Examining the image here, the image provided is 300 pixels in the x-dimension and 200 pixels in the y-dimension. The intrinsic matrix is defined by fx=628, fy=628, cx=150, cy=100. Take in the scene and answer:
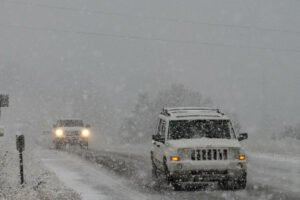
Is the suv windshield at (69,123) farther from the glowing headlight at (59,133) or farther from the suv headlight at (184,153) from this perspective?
the suv headlight at (184,153)

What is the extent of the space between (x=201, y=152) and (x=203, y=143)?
257 millimetres

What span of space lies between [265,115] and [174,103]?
104m

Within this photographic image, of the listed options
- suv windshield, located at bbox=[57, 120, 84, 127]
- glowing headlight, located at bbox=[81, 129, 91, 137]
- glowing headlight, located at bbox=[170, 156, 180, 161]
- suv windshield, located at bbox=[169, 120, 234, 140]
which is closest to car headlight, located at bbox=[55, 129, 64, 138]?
suv windshield, located at bbox=[57, 120, 84, 127]

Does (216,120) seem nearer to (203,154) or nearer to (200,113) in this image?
(200,113)

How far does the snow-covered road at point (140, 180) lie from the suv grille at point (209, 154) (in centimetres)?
75

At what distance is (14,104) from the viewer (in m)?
145

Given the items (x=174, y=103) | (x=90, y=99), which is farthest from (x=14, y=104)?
(x=174, y=103)

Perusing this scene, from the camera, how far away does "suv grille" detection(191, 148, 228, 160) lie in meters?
13.9

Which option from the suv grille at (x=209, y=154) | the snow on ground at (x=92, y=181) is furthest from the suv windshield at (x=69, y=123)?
the suv grille at (x=209, y=154)

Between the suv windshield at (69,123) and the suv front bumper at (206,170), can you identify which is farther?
the suv windshield at (69,123)

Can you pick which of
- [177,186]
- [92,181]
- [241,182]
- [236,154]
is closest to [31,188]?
[177,186]

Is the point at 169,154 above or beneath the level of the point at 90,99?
beneath

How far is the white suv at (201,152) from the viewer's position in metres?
13.8

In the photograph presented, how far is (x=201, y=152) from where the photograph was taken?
45.9 feet
